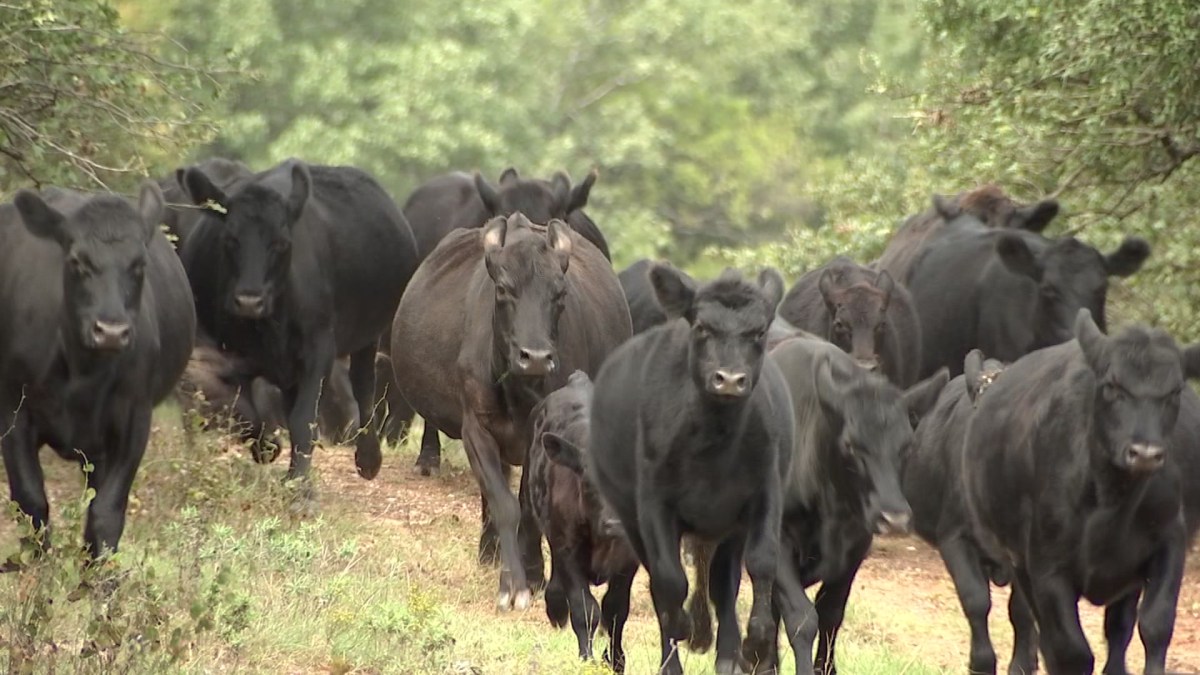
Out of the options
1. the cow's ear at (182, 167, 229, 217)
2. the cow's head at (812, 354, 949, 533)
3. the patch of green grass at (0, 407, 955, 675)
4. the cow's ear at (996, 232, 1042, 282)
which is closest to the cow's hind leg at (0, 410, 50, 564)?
the patch of green grass at (0, 407, 955, 675)

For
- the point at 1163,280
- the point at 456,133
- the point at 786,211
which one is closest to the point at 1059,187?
the point at 1163,280

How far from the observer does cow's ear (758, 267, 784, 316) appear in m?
9.20

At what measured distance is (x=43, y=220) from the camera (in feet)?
35.5

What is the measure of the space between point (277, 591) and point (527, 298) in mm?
2569

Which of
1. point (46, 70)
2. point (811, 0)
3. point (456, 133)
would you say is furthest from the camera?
point (811, 0)

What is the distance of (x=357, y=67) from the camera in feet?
120

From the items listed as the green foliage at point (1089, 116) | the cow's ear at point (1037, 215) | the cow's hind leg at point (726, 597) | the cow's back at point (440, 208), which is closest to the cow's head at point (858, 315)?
the cow's ear at point (1037, 215)

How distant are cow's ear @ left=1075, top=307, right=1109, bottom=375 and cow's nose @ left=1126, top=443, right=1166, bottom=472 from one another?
486 millimetres

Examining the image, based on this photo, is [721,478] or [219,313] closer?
[721,478]

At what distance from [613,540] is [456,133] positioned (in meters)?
27.1

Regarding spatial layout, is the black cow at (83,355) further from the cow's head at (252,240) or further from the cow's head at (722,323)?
the cow's head at (722,323)

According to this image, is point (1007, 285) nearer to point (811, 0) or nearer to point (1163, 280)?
point (1163, 280)

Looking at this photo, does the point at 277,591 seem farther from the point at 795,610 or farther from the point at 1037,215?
the point at 1037,215

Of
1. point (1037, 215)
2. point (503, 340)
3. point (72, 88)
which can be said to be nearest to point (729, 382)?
point (503, 340)
